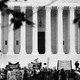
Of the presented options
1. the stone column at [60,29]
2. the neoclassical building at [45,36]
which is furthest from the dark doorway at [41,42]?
the stone column at [60,29]

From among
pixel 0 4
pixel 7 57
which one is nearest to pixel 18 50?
pixel 7 57

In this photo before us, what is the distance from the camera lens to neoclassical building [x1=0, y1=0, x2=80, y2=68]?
5226 cm

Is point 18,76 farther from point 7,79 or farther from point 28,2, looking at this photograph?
point 28,2

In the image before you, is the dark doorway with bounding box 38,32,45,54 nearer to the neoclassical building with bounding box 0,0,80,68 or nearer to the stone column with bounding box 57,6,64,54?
the neoclassical building with bounding box 0,0,80,68

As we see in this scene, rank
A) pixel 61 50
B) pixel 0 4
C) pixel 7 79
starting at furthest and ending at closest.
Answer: pixel 61 50, pixel 7 79, pixel 0 4

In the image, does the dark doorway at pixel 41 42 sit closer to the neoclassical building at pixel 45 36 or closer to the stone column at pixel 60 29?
the neoclassical building at pixel 45 36

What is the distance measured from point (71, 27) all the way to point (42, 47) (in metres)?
7.80

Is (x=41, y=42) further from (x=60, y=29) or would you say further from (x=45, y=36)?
(x=60, y=29)

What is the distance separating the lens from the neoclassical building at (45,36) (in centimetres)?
5226

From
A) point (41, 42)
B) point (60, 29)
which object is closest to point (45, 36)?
point (60, 29)

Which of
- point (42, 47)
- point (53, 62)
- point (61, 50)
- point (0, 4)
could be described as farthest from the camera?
point (42, 47)

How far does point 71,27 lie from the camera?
181ft

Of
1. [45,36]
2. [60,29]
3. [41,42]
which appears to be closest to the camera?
[60,29]

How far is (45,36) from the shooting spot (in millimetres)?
54594
